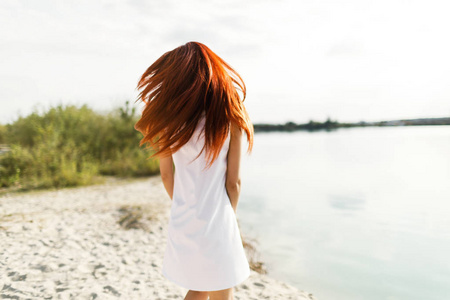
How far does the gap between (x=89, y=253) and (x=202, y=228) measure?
3727 mm

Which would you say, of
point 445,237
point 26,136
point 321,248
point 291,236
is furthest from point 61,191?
point 445,237

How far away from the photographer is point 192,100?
1313 mm

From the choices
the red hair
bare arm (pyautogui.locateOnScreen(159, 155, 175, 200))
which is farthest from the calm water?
the red hair

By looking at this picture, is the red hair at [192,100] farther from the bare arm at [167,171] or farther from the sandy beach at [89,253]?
the sandy beach at [89,253]

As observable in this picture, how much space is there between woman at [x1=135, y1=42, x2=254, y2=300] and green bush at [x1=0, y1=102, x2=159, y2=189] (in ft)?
24.9

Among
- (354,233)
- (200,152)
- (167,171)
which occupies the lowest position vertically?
(354,233)

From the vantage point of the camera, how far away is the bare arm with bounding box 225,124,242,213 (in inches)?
54.4

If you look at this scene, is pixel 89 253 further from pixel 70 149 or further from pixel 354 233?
pixel 70 149

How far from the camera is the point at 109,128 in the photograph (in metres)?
13.9

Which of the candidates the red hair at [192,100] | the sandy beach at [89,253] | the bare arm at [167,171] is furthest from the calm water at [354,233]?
the red hair at [192,100]

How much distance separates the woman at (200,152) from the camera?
1.33 m

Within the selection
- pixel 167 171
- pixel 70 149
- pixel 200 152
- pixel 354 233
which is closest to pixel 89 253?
pixel 167 171

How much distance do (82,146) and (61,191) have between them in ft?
11.6

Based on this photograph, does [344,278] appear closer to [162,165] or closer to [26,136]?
[162,165]
